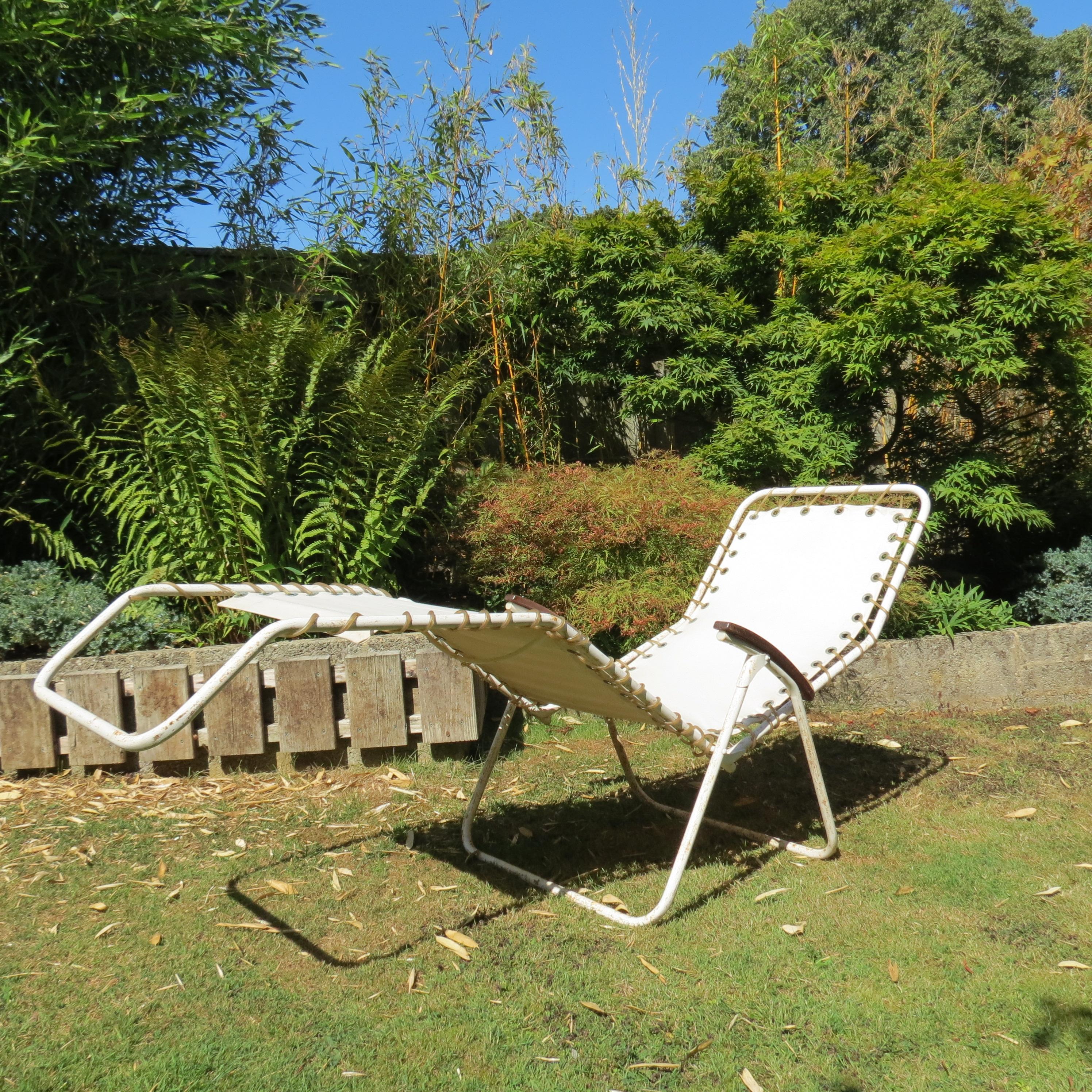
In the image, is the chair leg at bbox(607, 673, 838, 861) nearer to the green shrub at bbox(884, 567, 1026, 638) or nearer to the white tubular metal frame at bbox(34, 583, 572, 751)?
the white tubular metal frame at bbox(34, 583, 572, 751)

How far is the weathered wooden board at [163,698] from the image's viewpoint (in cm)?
381

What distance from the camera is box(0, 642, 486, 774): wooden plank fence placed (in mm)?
3826

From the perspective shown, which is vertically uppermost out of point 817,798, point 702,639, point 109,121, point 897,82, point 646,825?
point 897,82

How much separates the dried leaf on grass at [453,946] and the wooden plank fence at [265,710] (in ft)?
4.48

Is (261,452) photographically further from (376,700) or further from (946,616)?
(946,616)

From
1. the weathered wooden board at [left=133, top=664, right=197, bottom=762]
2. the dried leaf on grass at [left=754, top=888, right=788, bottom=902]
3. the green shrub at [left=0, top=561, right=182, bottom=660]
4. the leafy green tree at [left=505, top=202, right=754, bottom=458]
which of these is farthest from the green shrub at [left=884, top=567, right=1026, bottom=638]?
the green shrub at [left=0, top=561, right=182, bottom=660]

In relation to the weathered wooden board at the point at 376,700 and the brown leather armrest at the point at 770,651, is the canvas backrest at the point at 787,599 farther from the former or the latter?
the weathered wooden board at the point at 376,700

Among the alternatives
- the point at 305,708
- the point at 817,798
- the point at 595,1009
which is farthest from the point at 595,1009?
the point at 305,708

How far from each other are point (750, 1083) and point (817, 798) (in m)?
1.38

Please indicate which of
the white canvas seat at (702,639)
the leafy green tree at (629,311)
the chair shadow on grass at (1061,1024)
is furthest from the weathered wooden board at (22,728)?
the chair shadow on grass at (1061,1024)

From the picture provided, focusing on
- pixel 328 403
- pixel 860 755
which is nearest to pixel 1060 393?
pixel 860 755

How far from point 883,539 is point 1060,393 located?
2.80 metres

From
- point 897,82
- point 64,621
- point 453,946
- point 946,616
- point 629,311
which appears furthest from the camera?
point 897,82

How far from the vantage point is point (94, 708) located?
380cm
